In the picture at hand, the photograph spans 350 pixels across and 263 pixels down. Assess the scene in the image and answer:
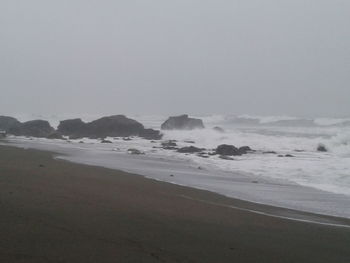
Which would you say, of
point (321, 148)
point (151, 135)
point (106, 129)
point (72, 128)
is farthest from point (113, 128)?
point (321, 148)

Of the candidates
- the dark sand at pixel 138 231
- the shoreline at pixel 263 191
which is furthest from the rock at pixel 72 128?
the dark sand at pixel 138 231

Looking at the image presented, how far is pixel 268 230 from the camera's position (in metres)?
6.20

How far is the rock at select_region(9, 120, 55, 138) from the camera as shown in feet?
120

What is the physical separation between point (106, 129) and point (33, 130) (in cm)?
641

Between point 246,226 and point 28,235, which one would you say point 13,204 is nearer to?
point 28,235

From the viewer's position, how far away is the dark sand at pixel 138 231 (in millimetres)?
4262

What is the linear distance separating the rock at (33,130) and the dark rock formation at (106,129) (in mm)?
1561

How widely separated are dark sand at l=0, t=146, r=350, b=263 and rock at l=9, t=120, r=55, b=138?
2924 cm

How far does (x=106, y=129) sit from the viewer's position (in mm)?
40062

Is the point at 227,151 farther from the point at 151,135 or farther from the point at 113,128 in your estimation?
the point at 113,128

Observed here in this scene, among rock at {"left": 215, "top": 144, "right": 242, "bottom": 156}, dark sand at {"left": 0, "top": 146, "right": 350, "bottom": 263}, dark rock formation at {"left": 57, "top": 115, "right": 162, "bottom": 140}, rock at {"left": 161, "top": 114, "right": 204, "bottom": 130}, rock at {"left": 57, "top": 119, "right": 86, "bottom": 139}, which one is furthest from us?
rock at {"left": 161, "top": 114, "right": 204, "bottom": 130}

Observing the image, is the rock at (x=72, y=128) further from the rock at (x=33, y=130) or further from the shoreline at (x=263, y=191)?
the shoreline at (x=263, y=191)

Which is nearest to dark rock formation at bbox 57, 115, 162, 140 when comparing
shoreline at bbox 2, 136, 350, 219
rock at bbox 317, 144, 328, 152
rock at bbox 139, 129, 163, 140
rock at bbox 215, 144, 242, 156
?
rock at bbox 139, 129, 163, 140

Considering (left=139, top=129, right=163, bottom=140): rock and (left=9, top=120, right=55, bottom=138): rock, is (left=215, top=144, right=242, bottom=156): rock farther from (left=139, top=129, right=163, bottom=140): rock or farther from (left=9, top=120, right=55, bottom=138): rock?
Result: (left=9, top=120, right=55, bottom=138): rock
